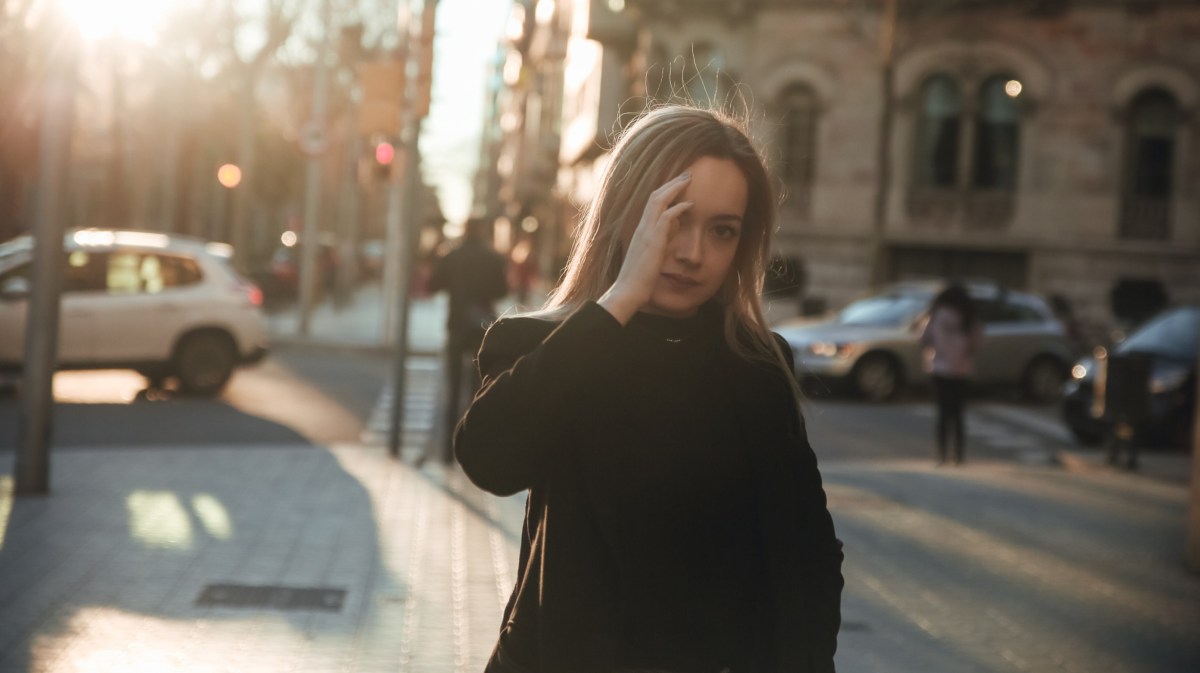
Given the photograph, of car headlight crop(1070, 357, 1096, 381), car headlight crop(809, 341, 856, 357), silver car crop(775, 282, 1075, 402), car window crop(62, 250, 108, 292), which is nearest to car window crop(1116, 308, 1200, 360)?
car headlight crop(1070, 357, 1096, 381)

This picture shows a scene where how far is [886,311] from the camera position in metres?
23.6

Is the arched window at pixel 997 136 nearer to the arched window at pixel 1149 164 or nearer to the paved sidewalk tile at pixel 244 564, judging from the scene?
the arched window at pixel 1149 164

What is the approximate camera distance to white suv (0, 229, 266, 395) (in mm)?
16984

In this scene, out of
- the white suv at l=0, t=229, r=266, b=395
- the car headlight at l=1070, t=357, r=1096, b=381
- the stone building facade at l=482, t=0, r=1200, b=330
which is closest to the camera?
the white suv at l=0, t=229, r=266, b=395

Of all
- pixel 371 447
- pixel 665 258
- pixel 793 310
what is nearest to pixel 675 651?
pixel 665 258

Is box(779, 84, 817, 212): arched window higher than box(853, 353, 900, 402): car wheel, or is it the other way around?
box(779, 84, 817, 212): arched window

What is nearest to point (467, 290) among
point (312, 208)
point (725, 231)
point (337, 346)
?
point (725, 231)

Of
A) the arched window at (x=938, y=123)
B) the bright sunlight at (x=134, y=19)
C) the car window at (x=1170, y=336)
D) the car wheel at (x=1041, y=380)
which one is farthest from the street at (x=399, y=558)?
the arched window at (x=938, y=123)

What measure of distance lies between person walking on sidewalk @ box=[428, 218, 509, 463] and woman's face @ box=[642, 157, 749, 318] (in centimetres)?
1043

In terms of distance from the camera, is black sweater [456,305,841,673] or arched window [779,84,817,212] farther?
arched window [779,84,817,212]

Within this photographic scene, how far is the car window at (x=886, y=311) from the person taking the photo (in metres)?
23.3

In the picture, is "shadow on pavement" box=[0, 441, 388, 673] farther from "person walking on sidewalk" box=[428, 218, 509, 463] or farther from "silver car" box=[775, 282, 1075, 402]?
"silver car" box=[775, 282, 1075, 402]

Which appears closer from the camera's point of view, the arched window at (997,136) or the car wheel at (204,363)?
the car wheel at (204,363)

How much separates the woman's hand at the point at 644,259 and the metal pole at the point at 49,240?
26.2 ft
